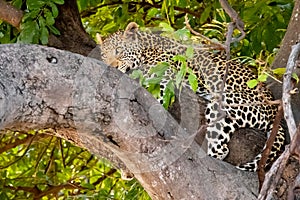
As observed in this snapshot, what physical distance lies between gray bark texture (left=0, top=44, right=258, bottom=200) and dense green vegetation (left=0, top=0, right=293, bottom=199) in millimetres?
708

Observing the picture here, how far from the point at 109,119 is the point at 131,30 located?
1622mm

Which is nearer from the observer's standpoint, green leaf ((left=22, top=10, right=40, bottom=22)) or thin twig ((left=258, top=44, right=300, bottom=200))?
thin twig ((left=258, top=44, right=300, bottom=200))

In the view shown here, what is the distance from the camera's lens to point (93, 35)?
4762mm

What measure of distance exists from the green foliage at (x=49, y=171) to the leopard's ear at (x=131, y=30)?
874mm

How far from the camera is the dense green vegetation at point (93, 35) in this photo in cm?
357

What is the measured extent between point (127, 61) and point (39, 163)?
1.46 meters

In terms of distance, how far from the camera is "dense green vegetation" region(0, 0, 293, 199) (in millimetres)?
3567

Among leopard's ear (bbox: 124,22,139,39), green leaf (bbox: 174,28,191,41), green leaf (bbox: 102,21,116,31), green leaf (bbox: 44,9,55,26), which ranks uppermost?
green leaf (bbox: 174,28,191,41)

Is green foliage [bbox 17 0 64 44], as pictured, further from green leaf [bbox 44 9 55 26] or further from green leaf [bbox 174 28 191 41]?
green leaf [bbox 174 28 191 41]

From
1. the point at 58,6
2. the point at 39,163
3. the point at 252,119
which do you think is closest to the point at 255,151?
the point at 252,119

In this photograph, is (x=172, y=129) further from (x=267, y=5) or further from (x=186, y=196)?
(x=267, y=5)

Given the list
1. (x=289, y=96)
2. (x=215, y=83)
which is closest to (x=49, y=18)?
(x=215, y=83)

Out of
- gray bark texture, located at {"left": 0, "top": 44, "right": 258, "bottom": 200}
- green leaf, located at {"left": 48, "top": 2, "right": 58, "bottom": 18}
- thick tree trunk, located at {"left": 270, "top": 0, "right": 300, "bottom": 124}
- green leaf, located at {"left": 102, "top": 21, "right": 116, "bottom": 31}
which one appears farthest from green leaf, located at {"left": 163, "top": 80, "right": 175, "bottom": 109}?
green leaf, located at {"left": 102, "top": 21, "right": 116, "bottom": 31}

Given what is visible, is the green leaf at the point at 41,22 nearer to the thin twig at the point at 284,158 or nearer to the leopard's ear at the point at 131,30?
the leopard's ear at the point at 131,30
